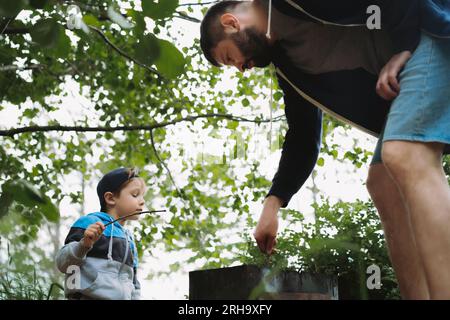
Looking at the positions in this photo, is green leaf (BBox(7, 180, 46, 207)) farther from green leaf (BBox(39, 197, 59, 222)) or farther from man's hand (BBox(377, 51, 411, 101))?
man's hand (BBox(377, 51, 411, 101))

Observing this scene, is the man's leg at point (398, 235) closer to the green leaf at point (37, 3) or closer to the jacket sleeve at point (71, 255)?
the green leaf at point (37, 3)

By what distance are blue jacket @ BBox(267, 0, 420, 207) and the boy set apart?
3.48 ft

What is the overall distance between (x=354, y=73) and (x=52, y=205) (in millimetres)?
1201

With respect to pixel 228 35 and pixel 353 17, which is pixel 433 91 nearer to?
pixel 353 17

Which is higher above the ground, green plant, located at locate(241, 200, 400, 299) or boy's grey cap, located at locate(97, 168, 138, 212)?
A: boy's grey cap, located at locate(97, 168, 138, 212)

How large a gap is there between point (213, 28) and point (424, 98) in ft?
2.60

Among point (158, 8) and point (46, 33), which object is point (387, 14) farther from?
point (46, 33)

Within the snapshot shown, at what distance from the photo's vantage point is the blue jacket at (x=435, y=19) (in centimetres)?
168

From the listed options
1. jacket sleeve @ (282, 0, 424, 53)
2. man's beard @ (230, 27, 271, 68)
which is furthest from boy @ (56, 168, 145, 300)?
jacket sleeve @ (282, 0, 424, 53)

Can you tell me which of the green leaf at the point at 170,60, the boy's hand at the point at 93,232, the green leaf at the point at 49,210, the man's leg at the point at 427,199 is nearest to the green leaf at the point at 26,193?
the green leaf at the point at 49,210

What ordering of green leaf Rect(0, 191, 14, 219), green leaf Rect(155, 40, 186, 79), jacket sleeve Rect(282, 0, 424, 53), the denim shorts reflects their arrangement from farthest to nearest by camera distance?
jacket sleeve Rect(282, 0, 424, 53), the denim shorts, green leaf Rect(155, 40, 186, 79), green leaf Rect(0, 191, 14, 219)

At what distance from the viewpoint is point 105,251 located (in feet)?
10.4

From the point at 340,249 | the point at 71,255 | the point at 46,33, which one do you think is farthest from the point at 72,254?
the point at 46,33

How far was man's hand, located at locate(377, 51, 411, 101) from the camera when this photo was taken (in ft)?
5.60
